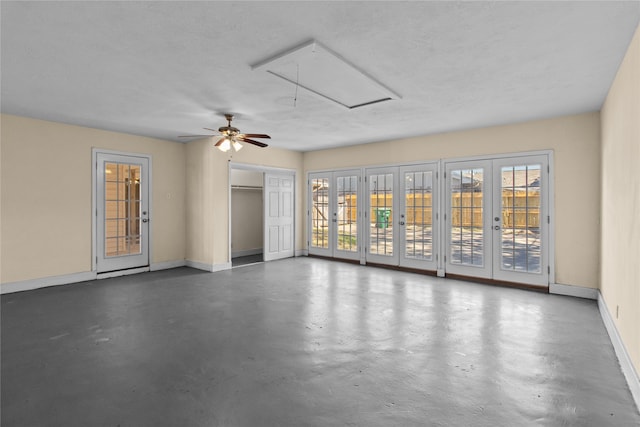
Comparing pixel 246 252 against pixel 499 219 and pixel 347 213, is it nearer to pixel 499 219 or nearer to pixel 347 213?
pixel 347 213

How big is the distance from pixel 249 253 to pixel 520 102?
6539 millimetres

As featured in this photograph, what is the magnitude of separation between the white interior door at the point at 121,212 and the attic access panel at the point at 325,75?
4.10 meters

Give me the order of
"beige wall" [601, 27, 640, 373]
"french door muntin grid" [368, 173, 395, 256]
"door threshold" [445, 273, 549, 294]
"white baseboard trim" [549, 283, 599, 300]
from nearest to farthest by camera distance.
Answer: "beige wall" [601, 27, 640, 373], "white baseboard trim" [549, 283, 599, 300], "door threshold" [445, 273, 549, 294], "french door muntin grid" [368, 173, 395, 256]

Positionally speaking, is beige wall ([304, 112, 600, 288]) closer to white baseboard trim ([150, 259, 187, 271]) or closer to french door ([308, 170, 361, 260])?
french door ([308, 170, 361, 260])

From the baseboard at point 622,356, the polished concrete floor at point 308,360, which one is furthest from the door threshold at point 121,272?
the baseboard at point 622,356

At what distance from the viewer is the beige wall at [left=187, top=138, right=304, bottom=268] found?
6359 millimetres

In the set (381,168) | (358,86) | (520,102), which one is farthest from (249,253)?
(520,102)

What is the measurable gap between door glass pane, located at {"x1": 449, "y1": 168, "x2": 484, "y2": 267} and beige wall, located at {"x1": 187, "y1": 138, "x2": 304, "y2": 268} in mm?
3968

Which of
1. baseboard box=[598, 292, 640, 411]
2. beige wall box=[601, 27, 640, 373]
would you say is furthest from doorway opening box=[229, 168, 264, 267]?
beige wall box=[601, 27, 640, 373]

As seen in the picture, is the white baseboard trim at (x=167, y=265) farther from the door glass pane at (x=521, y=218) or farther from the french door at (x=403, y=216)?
the door glass pane at (x=521, y=218)

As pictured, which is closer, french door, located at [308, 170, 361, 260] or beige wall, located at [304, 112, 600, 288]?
beige wall, located at [304, 112, 600, 288]

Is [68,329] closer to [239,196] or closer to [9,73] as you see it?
[9,73]

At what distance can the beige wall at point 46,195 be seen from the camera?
475 centimetres

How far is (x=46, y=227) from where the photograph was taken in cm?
509
